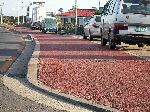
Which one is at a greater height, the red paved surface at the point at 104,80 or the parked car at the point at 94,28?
the parked car at the point at 94,28

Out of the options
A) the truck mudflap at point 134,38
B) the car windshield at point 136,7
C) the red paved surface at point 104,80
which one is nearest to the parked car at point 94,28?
the car windshield at point 136,7

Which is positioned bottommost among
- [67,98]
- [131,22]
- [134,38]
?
[67,98]

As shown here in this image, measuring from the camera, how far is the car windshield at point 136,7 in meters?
17.2

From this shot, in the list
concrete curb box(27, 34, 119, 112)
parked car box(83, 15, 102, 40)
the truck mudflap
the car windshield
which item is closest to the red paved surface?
concrete curb box(27, 34, 119, 112)

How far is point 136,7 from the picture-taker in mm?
17344

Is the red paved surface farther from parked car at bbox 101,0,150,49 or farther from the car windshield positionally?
the car windshield

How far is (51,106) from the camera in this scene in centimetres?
766

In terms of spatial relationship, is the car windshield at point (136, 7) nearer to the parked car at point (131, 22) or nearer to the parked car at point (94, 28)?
the parked car at point (131, 22)

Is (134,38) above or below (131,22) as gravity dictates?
below

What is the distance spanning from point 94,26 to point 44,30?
21.3 metres

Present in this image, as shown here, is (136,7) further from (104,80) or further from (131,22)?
(104,80)

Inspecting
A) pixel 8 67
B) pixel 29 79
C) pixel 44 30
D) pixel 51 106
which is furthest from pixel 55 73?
pixel 44 30

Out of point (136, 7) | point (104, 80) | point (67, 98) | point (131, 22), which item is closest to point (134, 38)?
point (131, 22)

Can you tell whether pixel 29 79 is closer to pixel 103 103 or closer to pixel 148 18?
pixel 103 103
